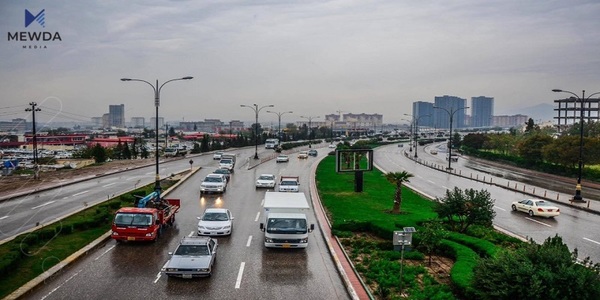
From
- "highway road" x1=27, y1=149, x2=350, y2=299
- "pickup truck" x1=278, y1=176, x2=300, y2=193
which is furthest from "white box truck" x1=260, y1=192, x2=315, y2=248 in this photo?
"pickup truck" x1=278, y1=176, x2=300, y2=193

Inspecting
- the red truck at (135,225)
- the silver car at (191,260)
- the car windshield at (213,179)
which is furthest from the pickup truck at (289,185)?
the silver car at (191,260)

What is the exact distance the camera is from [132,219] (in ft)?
72.8

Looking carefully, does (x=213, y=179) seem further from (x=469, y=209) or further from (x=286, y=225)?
(x=469, y=209)

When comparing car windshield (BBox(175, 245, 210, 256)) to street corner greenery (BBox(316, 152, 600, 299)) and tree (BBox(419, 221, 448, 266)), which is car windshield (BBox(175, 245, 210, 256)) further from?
tree (BBox(419, 221, 448, 266))

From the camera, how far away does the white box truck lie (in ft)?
70.0

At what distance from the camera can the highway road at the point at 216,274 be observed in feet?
52.2

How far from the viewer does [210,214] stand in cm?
2497

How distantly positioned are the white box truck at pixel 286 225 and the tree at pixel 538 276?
8.60 m

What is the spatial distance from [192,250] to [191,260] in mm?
672

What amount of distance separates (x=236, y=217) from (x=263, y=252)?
854cm

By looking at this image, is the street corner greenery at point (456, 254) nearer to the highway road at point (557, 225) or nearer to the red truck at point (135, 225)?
the highway road at point (557, 225)

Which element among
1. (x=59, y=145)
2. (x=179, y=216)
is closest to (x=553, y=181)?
(x=179, y=216)

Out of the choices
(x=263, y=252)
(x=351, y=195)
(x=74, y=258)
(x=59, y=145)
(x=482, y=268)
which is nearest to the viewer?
(x=482, y=268)

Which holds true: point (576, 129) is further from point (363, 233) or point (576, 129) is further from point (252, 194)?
point (363, 233)
